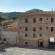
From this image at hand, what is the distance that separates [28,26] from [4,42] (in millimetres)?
12833

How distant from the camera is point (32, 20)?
59.4 meters

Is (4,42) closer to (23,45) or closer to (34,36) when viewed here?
(23,45)

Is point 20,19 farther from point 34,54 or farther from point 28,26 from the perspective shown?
point 34,54

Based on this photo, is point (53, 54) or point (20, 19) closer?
point (53, 54)

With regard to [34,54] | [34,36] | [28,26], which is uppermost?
[28,26]

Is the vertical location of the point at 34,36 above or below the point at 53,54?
above

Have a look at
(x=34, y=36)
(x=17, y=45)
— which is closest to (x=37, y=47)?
(x=34, y=36)

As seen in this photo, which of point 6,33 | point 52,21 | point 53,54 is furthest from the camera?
point 6,33

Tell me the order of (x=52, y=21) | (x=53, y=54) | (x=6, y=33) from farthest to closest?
(x=6, y=33) → (x=52, y=21) → (x=53, y=54)

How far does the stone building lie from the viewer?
57.8 metres

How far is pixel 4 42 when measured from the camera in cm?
6425

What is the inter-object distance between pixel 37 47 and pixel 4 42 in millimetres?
14877

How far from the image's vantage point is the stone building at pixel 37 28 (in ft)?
190

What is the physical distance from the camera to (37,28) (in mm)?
59062
